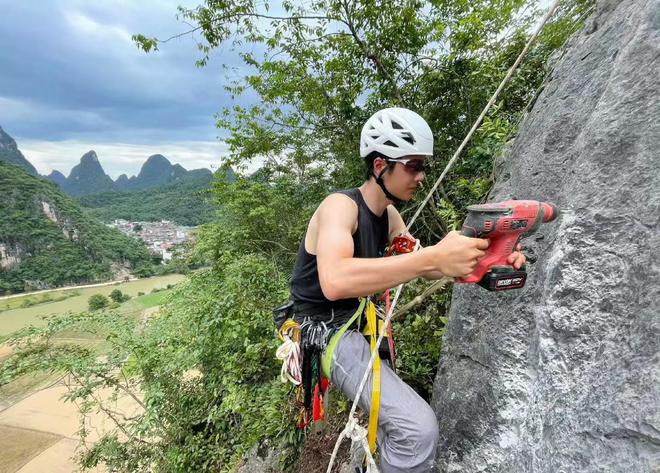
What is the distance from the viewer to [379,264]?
1.51 meters

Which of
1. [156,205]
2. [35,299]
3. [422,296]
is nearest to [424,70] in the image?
[422,296]

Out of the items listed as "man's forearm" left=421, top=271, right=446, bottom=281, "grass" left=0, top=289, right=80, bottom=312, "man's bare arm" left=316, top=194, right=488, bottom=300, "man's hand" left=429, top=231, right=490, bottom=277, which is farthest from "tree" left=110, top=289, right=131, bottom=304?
"man's hand" left=429, top=231, right=490, bottom=277

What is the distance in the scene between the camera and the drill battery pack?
4.96ft

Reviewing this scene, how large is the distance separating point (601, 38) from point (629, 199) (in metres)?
1.26

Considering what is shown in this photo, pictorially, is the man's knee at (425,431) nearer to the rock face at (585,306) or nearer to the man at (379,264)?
the man at (379,264)

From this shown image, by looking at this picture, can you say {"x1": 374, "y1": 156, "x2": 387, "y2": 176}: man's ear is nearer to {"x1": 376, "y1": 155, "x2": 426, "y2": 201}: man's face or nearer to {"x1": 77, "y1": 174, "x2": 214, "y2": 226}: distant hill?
{"x1": 376, "y1": 155, "x2": 426, "y2": 201}: man's face

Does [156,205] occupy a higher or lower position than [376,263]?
lower

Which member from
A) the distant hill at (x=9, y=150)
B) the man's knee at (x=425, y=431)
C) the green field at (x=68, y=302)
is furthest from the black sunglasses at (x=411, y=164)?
the distant hill at (x=9, y=150)

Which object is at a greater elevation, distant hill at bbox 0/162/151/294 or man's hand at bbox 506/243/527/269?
man's hand at bbox 506/243/527/269

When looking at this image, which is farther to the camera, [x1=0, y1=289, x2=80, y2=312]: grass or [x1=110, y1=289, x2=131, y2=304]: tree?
[x1=0, y1=289, x2=80, y2=312]: grass

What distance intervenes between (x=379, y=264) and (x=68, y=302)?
64.8 m

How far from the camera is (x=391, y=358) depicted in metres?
2.23

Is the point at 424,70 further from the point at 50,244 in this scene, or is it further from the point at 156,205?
the point at 156,205

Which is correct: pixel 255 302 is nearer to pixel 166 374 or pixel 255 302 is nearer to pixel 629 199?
pixel 166 374
